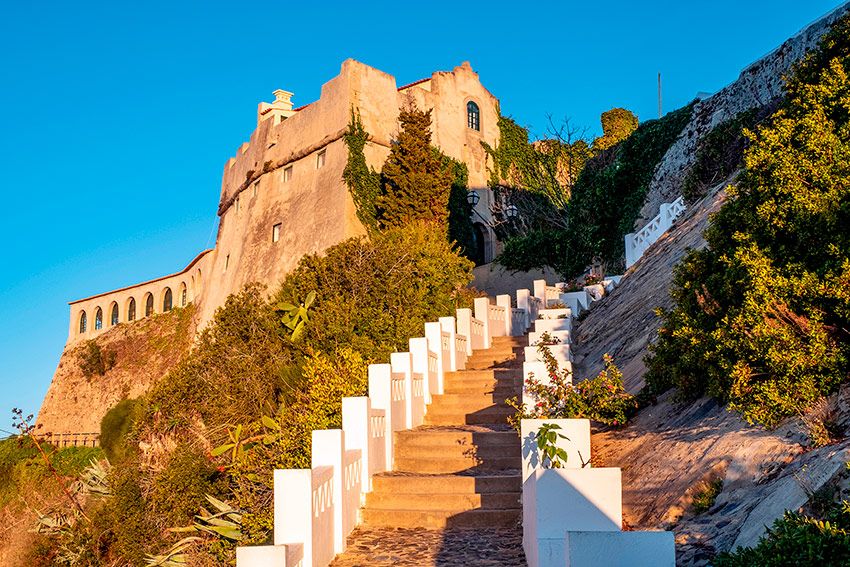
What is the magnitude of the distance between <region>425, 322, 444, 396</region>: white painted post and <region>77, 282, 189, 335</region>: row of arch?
26.6m

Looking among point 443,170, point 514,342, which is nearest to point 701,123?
point 443,170

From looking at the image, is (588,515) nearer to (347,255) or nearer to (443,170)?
(347,255)

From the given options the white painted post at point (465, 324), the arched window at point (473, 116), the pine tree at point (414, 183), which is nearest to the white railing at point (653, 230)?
the white painted post at point (465, 324)

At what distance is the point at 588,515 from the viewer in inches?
215

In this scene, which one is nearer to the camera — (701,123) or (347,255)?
(347,255)

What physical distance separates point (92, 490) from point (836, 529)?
36.6ft

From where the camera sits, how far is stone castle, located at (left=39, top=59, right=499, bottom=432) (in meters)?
25.4

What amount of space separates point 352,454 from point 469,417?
11.2 ft

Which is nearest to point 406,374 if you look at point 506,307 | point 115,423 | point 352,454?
point 352,454

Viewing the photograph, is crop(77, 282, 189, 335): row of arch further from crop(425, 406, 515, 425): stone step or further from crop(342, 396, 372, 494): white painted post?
crop(342, 396, 372, 494): white painted post

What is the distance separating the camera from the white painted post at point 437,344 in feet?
39.8

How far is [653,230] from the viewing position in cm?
1831

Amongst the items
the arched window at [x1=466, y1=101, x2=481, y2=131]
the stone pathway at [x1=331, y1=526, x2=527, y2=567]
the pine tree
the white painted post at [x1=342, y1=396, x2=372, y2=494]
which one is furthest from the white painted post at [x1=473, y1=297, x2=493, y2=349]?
the arched window at [x1=466, y1=101, x2=481, y2=131]

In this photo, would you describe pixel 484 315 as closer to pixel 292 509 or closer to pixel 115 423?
pixel 292 509
